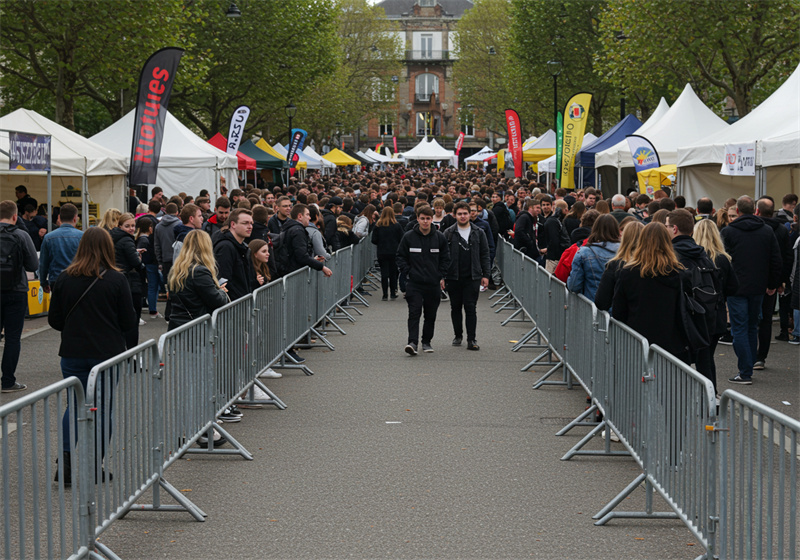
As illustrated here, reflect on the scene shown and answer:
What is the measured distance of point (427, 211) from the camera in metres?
12.8

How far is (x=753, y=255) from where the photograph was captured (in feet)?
35.5

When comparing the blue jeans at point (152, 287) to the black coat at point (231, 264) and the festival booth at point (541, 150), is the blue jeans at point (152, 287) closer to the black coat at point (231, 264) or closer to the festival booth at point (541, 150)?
the black coat at point (231, 264)

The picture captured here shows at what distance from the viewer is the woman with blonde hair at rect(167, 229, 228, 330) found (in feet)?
26.2

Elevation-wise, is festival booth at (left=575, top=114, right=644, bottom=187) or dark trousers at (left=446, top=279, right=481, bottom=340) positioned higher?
festival booth at (left=575, top=114, right=644, bottom=187)

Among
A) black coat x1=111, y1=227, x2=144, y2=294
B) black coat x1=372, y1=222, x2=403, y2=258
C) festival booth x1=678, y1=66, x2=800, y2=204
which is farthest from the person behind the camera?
black coat x1=372, y1=222, x2=403, y2=258

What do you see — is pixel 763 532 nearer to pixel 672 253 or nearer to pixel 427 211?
pixel 672 253

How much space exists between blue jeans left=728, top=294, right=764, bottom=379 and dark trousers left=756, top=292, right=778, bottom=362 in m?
0.53

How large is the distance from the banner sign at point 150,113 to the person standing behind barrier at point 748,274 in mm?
9490

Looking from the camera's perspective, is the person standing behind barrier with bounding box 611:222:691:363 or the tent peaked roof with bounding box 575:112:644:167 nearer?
the person standing behind barrier with bounding box 611:222:691:363

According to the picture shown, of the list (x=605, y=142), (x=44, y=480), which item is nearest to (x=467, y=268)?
(x=44, y=480)

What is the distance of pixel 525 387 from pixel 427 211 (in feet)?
10.3

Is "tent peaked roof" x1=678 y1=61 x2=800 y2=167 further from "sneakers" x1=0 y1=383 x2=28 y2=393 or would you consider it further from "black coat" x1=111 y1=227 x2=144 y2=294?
"sneakers" x1=0 y1=383 x2=28 y2=393

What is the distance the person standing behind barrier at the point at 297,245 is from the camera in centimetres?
1252

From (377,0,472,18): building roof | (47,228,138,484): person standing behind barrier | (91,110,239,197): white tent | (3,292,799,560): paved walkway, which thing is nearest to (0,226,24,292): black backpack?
(3,292,799,560): paved walkway
